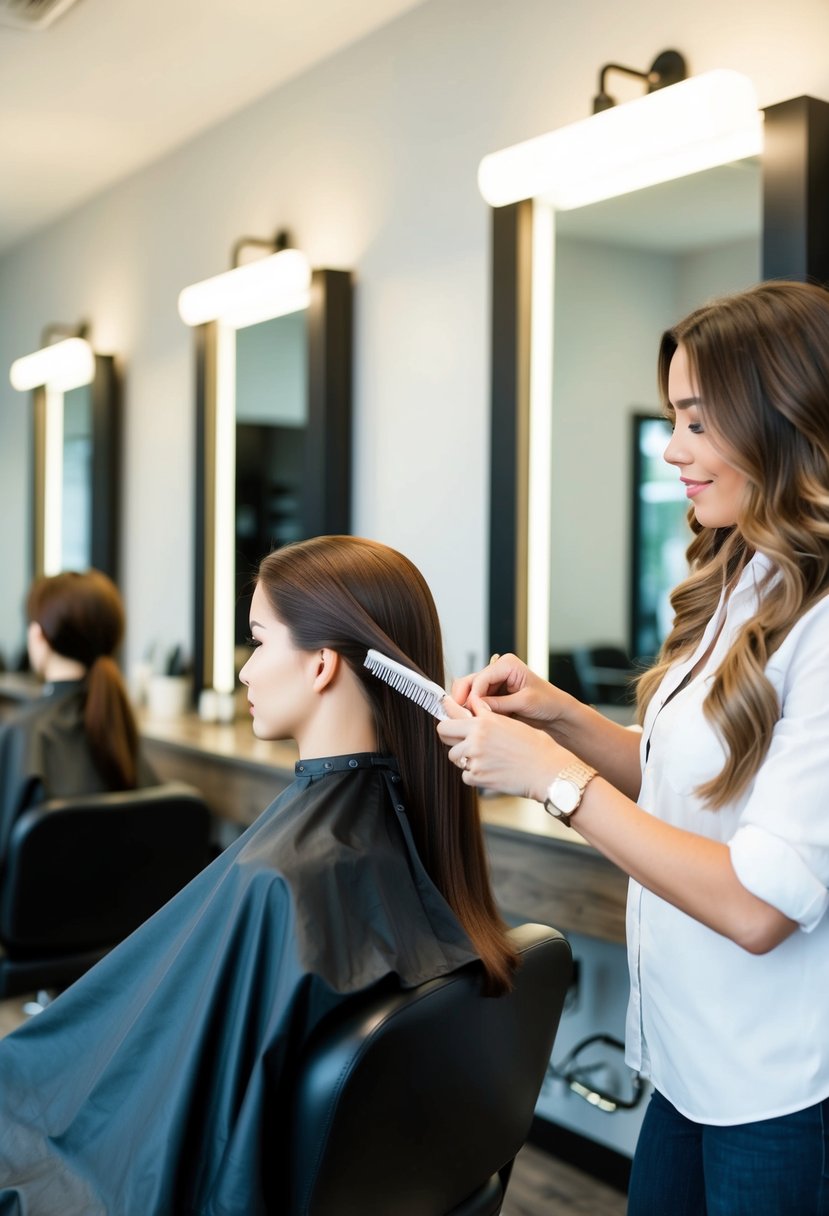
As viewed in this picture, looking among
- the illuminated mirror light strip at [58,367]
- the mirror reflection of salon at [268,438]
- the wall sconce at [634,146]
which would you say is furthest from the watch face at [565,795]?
the illuminated mirror light strip at [58,367]

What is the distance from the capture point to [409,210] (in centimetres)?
293

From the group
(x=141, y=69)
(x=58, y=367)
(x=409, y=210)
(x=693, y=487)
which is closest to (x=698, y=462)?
(x=693, y=487)

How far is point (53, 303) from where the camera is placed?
4.94m

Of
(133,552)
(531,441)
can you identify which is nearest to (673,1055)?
(531,441)

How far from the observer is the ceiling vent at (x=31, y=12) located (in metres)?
2.90

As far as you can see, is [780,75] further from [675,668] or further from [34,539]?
[34,539]

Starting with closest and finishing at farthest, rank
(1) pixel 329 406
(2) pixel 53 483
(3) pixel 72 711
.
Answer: (3) pixel 72 711 < (1) pixel 329 406 < (2) pixel 53 483

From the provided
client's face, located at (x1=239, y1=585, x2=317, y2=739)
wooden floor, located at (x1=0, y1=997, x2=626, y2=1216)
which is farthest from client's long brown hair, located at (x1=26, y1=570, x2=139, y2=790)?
client's face, located at (x1=239, y1=585, x2=317, y2=739)

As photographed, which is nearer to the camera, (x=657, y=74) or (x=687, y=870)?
(x=687, y=870)

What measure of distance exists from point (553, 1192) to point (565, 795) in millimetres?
1565

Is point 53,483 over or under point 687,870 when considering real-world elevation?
over

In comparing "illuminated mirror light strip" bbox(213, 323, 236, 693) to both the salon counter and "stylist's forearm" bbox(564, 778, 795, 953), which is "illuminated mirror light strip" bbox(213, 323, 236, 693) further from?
"stylist's forearm" bbox(564, 778, 795, 953)

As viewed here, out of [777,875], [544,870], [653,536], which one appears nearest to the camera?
[777,875]

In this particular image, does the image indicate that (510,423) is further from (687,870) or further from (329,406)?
(687,870)
